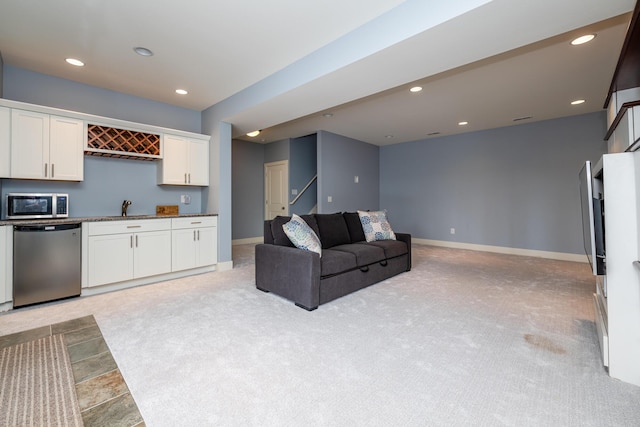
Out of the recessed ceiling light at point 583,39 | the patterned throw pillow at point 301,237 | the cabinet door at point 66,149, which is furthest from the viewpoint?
the cabinet door at point 66,149

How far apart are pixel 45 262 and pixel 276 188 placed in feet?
15.0

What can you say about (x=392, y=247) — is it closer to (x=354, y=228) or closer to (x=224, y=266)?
(x=354, y=228)

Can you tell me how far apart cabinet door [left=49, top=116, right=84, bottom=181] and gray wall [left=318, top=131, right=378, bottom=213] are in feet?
12.4

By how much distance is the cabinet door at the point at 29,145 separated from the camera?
2.85m

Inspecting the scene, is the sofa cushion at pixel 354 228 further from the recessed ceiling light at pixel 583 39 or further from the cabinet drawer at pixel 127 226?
the recessed ceiling light at pixel 583 39

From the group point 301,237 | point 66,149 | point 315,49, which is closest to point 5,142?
point 66,149

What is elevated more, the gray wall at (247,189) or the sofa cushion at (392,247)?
the gray wall at (247,189)

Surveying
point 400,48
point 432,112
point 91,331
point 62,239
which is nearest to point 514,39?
point 400,48

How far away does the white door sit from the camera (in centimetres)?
667

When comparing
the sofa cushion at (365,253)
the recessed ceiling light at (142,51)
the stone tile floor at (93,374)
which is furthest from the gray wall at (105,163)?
the sofa cushion at (365,253)

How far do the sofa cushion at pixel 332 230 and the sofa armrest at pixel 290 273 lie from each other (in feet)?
2.55

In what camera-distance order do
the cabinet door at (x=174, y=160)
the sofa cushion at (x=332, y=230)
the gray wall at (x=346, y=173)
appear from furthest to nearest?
the gray wall at (x=346, y=173) < the cabinet door at (x=174, y=160) < the sofa cushion at (x=332, y=230)

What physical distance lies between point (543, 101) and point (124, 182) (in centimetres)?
627

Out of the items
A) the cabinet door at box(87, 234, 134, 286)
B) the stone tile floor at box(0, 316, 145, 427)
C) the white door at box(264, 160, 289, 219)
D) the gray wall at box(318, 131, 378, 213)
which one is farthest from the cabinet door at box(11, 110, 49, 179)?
the white door at box(264, 160, 289, 219)
